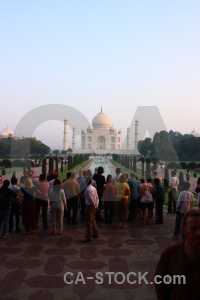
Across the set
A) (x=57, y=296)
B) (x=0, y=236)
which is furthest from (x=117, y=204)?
(x=57, y=296)

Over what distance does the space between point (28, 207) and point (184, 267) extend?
407 cm

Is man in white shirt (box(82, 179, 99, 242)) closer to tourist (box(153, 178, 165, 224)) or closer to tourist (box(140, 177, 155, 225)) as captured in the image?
tourist (box(140, 177, 155, 225))

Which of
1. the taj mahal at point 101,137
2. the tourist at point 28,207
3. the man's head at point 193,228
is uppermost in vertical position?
the taj mahal at point 101,137

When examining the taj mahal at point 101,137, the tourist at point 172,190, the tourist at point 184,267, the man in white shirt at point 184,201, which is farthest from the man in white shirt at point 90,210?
the taj mahal at point 101,137

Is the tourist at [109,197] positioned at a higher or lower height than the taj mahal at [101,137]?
lower

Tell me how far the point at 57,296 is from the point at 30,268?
32.4 inches

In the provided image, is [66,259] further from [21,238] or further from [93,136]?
[93,136]

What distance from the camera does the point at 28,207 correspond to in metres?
5.22

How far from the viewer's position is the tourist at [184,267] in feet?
5.26

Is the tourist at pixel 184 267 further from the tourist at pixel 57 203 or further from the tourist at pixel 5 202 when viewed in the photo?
the tourist at pixel 5 202

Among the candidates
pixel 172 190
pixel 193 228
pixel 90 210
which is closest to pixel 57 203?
pixel 90 210

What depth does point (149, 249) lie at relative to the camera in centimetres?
445

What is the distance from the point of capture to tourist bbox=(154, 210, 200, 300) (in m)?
1.60

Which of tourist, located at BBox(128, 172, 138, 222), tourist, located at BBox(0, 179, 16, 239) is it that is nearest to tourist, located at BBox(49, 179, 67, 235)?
tourist, located at BBox(0, 179, 16, 239)
